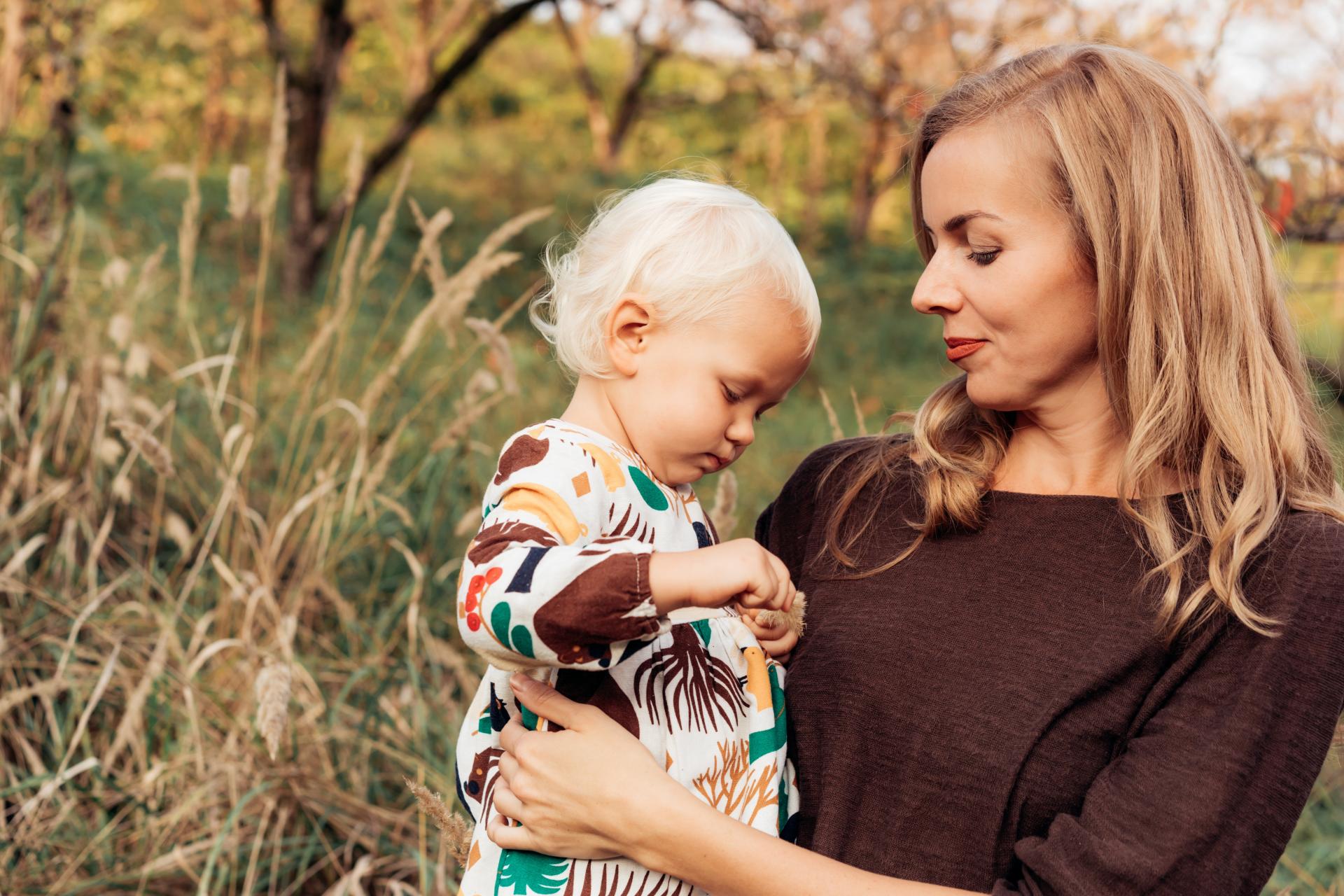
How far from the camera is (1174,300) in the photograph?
1.54 metres

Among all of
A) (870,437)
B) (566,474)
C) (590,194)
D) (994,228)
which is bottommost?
(590,194)

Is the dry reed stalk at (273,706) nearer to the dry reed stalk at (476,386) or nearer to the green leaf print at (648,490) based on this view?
the green leaf print at (648,490)

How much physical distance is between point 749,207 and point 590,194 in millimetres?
9508

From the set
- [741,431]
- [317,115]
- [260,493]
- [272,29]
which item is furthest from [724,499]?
[317,115]

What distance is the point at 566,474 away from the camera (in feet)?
4.42

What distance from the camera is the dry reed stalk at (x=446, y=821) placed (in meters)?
1.53

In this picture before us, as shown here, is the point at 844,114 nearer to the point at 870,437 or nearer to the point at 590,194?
the point at 590,194

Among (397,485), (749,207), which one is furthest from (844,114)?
(749,207)

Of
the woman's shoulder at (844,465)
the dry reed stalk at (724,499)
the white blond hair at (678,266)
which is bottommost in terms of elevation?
the dry reed stalk at (724,499)

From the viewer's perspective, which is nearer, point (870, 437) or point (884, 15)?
point (870, 437)

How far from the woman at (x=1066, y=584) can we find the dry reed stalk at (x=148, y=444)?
3.36 feet

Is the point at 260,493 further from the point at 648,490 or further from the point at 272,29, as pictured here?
the point at 272,29

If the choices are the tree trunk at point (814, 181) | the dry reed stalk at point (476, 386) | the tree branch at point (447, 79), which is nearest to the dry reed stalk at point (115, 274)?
the dry reed stalk at point (476, 386)

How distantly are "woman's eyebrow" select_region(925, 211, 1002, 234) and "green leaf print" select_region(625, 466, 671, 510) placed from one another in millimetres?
522
